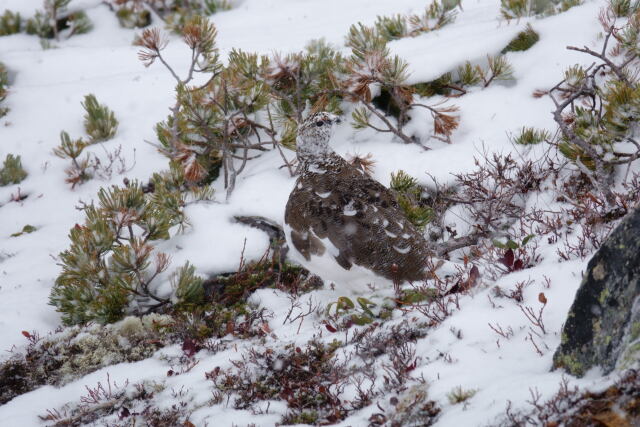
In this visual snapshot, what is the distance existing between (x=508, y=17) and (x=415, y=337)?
538 cm

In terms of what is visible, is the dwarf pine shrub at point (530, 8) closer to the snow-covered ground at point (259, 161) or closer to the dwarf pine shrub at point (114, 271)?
the snow-covered ground at point (259, 161)

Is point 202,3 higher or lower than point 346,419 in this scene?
higher

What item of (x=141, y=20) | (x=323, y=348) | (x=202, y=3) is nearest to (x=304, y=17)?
(x=202, y=3)

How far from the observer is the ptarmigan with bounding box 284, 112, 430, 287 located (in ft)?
14.7

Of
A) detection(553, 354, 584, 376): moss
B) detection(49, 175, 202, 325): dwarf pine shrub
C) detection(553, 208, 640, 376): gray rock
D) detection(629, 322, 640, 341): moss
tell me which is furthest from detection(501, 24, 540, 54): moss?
detection(629, 322, 640, 341): moss

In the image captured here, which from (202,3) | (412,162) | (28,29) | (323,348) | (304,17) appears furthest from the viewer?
(202,3)

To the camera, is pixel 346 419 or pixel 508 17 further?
pixel 508 17

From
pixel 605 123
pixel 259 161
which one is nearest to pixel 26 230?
pixel 259 161

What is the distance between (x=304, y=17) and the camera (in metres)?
9.93

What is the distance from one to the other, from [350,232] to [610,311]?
225 centimetres

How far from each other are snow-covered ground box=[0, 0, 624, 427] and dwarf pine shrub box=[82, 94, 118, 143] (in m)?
0.12

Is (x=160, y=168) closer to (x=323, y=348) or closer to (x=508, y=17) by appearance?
(x=323, y=348)

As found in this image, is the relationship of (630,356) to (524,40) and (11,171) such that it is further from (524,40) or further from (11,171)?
(11,171)

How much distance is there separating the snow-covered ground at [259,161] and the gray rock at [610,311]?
4.7 inches
